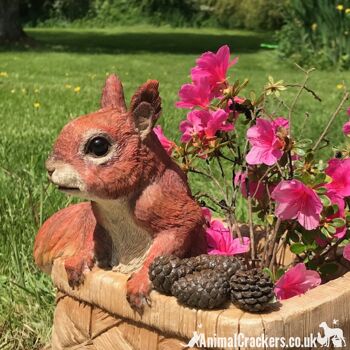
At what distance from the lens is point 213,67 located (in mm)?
1522

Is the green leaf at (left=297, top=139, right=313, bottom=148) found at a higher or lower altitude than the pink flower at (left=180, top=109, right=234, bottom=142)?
higher

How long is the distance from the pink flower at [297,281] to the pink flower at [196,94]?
0.43 meters

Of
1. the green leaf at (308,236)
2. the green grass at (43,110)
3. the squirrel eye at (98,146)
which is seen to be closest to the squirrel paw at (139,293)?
the squirrel eye at (98,146)

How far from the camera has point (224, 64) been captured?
1.51 metres

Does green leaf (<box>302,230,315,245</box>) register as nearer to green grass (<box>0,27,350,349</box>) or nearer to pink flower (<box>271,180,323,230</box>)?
pink flower (<box>271,180,323,230</box>)

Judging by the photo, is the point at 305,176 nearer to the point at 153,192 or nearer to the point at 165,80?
the point at 153,192

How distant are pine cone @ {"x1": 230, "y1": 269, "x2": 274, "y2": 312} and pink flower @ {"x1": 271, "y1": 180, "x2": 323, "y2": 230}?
0.15 meters

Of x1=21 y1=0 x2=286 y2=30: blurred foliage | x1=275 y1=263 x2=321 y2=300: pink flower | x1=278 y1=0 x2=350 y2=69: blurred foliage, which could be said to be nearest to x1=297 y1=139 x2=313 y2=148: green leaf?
x1=275 y1=263 x2=321 y2=300: pink flower

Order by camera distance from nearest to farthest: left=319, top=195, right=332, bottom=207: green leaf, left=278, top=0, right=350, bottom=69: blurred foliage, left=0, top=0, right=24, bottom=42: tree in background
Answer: left=319, top=195, right=332, bottom=207: green leaf < left=278, top=0, right=350, bottom=69: blurred foliage < left=0, top=0, right=24, bottom=42: tree in background

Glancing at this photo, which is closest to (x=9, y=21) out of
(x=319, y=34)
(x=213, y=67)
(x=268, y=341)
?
(x=319, y=34)

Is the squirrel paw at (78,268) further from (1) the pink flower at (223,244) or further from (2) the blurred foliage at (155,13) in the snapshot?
(2) the blurred foliage at (155,13)

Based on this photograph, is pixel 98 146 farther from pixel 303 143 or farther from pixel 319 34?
pixel 319 34

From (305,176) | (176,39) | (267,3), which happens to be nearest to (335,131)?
(305,176)

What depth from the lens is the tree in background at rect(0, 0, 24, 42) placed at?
12.9 m
